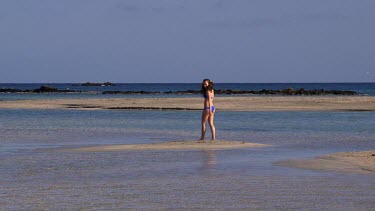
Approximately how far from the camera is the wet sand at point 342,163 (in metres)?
15.1

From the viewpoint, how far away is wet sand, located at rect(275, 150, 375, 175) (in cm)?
1509

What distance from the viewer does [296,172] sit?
14711 mm

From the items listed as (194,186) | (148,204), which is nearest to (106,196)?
(148,204)

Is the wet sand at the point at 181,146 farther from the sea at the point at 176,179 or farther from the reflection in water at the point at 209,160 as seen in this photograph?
the reflection in water at the point at 209,160

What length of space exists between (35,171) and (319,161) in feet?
21.5

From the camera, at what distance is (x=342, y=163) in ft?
53.1

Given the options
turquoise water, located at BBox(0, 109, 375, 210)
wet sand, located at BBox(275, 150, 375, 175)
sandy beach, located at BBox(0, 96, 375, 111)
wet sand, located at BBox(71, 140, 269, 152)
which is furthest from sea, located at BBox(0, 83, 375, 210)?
sandy beach, located at BBox(0, 96, 375, 111)

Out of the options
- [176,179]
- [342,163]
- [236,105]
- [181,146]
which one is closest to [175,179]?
[176,179]

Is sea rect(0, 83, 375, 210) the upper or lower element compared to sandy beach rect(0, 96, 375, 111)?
upper

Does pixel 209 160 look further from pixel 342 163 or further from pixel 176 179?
pixel 176 179

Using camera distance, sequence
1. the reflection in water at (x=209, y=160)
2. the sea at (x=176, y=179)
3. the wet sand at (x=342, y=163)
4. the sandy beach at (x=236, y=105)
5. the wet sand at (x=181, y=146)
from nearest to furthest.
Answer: the sea at (x=176, y=179), the wet sand at (x=342, y=163), the reflection in water at (x=209, y=160), the wet sand at (x=181, y=146), the sandy beach at (x=236, y=105)

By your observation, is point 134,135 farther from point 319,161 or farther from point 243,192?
point 243,192

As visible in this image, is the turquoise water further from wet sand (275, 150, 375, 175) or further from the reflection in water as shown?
wet sand (275, 150, 375, 175)

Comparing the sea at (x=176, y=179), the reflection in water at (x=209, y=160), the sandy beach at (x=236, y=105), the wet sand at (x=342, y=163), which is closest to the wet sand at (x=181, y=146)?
the sea at (x=176, y=179)
